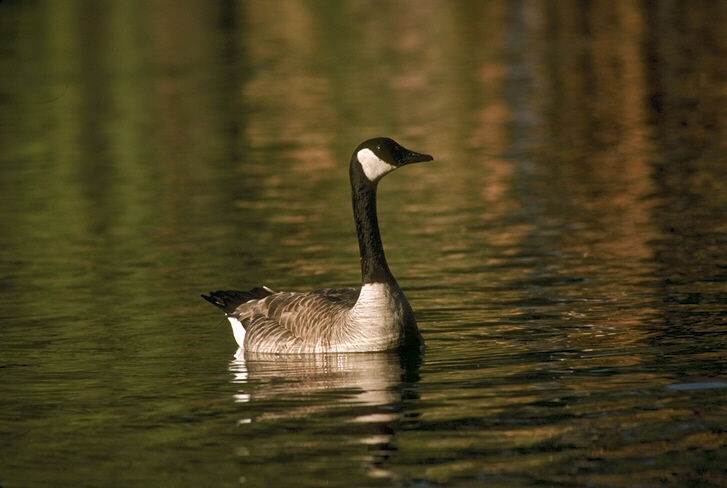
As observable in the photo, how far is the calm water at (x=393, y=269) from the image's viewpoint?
464 inches

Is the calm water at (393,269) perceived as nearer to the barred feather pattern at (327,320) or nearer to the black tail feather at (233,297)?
the barred feather pattern at (327,320)

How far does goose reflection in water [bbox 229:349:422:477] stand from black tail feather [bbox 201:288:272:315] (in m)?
0.81

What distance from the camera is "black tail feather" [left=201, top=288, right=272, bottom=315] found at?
17172 mm

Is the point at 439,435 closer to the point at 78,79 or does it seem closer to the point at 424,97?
the point at 424,97

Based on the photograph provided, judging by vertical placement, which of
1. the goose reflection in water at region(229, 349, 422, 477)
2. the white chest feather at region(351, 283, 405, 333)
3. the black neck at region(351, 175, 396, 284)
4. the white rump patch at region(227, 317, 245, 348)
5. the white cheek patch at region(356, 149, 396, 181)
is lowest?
the goose reflection in water at region(229, 349, 422, 477)

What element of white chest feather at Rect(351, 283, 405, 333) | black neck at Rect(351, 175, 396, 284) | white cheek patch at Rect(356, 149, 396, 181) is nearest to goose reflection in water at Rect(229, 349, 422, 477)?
white chest feather at Rect(351, 283, 405, 333)

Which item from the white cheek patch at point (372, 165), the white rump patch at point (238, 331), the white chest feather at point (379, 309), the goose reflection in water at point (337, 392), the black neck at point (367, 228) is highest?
the white cheek patch at point (372, 165)

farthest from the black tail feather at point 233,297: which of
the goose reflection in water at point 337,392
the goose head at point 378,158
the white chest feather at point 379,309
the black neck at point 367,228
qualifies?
the goose head at point 378,158

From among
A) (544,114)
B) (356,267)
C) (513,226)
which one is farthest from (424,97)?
(356,267)

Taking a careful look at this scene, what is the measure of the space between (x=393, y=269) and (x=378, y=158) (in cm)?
543

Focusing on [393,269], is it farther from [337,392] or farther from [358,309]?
[337,392]

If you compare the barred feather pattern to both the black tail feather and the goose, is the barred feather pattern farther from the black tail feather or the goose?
the black tail feather

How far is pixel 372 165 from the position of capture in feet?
51.8

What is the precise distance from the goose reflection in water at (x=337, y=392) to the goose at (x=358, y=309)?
16 cm
